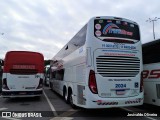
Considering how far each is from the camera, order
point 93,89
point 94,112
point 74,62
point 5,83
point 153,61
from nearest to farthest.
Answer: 1. point 93,89
2. point 153,61
3. point 94,112
4. point 74,62
5. point 5,83

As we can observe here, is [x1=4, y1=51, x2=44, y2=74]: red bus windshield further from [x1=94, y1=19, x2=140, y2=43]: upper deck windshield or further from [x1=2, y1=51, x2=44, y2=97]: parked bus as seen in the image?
[x1=94, y1=19, x2=140, y2=43]: upper deck windshield

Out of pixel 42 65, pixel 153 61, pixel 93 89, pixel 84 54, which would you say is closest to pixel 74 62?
pixel 84 54

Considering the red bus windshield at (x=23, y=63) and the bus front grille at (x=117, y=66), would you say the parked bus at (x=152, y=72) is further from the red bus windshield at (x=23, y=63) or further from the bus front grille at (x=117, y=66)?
the red bus windshield at (x=23, y=63)

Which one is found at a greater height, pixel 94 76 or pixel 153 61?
pixel 153 61

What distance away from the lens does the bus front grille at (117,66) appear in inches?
339

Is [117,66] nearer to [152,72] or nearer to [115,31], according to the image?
[115,31]

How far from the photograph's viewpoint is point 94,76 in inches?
334

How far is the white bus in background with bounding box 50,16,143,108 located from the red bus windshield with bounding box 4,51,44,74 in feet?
20.7

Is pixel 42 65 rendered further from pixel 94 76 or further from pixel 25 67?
pixel 94 76

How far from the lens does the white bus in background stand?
848 centimetres

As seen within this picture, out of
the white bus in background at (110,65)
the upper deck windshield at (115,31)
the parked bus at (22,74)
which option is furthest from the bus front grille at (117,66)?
the parked bus at (22,74)

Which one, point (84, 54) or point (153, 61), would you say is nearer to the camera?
point (84, 54)

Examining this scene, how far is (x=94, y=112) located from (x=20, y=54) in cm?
705

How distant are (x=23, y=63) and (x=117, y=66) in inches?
309
